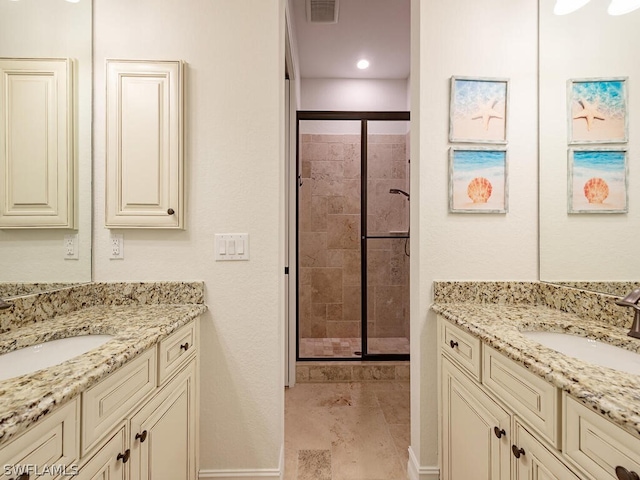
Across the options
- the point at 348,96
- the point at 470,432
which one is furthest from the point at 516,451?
the point at 348,96

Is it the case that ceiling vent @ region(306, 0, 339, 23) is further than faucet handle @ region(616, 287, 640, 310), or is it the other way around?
ceiling vent @ region(306, 0, 339, 23)

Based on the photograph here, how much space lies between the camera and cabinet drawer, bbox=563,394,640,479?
618 mm

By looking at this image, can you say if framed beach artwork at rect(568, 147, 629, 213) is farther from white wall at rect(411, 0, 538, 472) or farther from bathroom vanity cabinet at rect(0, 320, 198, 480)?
bathroom vanity cabinet at rect(0, 320, 198, 480)

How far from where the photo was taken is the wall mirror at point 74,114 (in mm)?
1147

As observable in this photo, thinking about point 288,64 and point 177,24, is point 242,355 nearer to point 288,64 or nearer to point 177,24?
point 177,24

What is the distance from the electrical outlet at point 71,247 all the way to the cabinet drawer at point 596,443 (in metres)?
1.86

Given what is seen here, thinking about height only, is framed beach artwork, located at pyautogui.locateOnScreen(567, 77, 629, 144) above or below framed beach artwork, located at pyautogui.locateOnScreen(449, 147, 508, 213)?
above

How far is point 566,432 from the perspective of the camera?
2.55 ft

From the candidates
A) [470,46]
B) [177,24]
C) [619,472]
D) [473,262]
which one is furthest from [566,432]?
[177,24]

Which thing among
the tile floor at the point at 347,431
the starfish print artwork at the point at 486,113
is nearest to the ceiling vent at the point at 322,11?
the starfish print artwork at the point at 486,113

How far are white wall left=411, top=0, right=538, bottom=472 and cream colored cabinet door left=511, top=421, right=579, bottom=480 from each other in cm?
66

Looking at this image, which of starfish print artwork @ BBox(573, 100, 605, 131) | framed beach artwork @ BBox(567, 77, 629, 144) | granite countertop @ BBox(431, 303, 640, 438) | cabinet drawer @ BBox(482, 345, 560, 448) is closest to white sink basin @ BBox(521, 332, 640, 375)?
granite countertop @ BBox(431, 303, 640, 438)

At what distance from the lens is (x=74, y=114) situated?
1.45 m

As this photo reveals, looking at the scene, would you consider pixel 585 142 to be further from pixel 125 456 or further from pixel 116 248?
pixel 116 248
